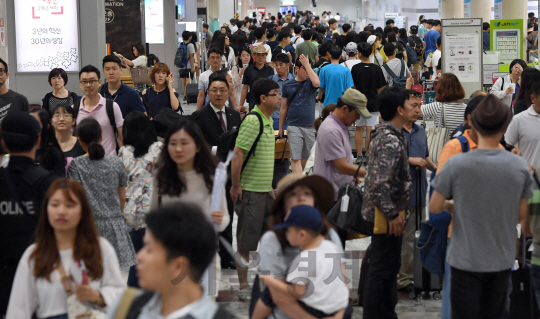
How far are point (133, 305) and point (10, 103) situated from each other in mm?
4980

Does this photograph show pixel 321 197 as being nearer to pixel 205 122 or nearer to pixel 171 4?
pixel 205 122

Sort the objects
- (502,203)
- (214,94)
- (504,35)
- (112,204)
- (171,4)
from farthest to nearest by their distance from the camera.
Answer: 1. (171,4)
2. (504,35)
3. (214,94)
4. (112,204)
5. (502,203)

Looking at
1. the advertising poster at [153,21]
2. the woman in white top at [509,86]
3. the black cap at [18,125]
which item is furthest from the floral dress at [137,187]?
the advertising poster at [153,21]

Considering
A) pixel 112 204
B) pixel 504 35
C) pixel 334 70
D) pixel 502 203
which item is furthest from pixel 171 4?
pixel 502 203

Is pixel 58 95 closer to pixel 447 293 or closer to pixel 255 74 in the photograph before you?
pixel 255 74

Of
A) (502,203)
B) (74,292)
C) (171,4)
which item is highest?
(171,4)

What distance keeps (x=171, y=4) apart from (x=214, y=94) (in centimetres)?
1523

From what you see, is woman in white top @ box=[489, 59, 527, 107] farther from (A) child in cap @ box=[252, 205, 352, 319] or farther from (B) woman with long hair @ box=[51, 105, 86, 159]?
(A) child in cap @ box=[252, 205, 352, 319]

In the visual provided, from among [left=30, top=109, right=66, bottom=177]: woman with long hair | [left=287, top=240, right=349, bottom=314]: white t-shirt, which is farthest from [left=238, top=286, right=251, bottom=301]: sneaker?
[left=287, top=240, right=349, bottom=314]: white t-shirt

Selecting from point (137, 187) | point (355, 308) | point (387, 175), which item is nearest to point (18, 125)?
point (137, 187)

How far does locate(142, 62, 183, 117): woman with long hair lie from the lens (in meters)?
7.98

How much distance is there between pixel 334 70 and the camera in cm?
919

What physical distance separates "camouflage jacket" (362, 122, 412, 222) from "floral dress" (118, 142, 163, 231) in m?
1.47

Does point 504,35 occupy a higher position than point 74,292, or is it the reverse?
point 504,35
